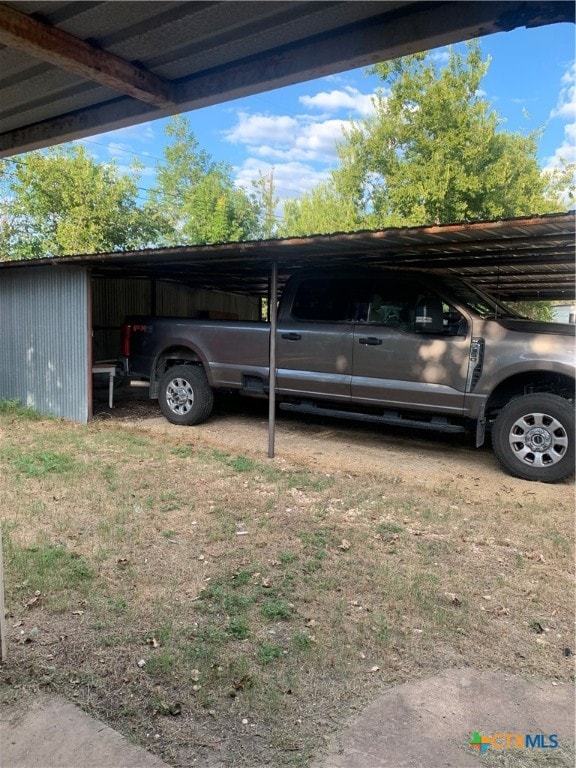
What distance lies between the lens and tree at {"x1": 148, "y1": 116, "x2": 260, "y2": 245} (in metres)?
21.9

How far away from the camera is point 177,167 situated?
2555 cm

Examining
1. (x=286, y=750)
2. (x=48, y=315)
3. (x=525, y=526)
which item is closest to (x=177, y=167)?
(x=48, y=315)

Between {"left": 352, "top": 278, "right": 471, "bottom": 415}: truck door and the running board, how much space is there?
0.18m

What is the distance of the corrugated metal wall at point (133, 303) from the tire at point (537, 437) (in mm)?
7605

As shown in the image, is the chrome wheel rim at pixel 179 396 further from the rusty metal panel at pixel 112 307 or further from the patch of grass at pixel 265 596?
the rusty metal panel at pixel 112 307

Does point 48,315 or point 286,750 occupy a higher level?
point 48,315

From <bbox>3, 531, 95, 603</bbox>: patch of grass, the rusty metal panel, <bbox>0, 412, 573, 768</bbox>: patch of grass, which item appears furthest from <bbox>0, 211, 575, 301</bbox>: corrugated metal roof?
<bbox>3, 531, 95, 603</bbox>: patch of grass

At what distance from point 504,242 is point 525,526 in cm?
260

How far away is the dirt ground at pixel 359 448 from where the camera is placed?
5.51 meters

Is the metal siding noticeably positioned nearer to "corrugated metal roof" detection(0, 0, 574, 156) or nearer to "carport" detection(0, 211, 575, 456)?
"carport" detection(0, 211, 575, 456)

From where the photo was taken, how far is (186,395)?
7.89 meters

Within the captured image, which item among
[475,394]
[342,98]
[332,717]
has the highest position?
[342,98]

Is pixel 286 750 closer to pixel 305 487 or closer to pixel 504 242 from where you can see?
pixel 305 487

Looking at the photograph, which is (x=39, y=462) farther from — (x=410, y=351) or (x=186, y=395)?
(x=410, y=351)
